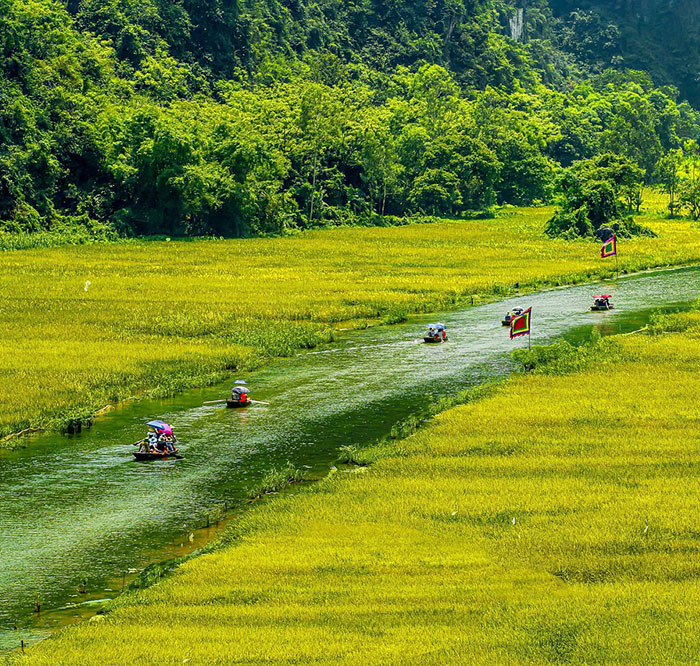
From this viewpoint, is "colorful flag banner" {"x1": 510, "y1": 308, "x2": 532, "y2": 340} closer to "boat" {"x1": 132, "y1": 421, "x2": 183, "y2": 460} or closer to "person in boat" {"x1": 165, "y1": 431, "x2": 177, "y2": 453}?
"person in boat" {"x1": 165, "y1": 431, "x2": 177, "y2": 453}

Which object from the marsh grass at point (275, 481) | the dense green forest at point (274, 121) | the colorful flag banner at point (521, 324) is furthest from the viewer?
the dense green forest at point (274, 121)

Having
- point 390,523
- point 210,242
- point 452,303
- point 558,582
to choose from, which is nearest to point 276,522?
point 390,523

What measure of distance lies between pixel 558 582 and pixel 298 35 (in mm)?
159757

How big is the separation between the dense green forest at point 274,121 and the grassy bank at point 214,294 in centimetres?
730

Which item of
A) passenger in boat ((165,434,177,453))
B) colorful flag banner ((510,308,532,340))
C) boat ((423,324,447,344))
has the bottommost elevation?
passenger in boat ((165,434,177,453))

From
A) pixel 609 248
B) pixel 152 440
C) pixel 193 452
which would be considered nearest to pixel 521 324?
pixel 193 452

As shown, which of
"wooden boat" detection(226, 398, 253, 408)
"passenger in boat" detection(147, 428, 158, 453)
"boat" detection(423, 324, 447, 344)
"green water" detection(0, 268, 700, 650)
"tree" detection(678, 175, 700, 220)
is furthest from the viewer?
"tree" detection(678, 175, 700, 220)

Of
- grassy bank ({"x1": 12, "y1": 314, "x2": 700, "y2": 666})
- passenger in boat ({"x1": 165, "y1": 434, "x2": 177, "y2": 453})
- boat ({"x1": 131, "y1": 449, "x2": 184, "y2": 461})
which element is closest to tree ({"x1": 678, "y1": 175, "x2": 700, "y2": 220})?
grassy bank ({"x1": 12, "y1": 314, "x2": 700, "y2": 666})

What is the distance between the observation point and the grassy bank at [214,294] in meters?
39.8

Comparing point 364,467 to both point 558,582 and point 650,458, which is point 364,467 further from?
point 558,582

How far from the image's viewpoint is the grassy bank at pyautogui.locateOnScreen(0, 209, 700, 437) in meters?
39.8

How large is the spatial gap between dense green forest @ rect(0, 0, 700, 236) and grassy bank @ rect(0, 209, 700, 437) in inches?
287

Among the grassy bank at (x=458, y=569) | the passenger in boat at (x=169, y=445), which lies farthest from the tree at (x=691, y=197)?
the passenger in boat at (x=169, y=445)

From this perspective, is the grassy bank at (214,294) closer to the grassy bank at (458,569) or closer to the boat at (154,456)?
the boat at (154,456)
